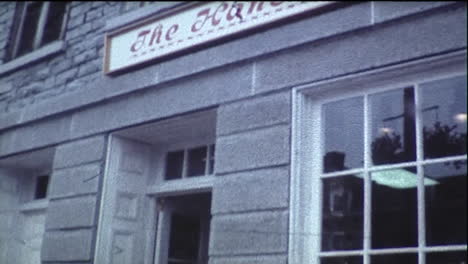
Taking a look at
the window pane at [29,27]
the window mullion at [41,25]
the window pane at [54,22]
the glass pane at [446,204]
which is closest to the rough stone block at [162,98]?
the window pane at [54,22]

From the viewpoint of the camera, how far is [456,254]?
12.3 feet

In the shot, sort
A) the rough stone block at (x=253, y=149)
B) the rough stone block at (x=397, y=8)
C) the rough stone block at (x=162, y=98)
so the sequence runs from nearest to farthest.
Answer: the rough stone block at (x=397, y=8), the rough stone block at (x=253, y=149), the rough stone block at (x=162, y=98)

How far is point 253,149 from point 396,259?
1.39 m

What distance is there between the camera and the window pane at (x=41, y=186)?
748 centimetres

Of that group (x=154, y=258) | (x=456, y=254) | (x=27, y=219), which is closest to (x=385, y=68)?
Answer: (x=456, y=254)

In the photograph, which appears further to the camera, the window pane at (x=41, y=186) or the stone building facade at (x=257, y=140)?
the window pane at (x=41, y=186)

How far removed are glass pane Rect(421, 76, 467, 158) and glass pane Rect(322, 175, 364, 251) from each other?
22.6 inches

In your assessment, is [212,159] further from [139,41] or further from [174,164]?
[139,41]

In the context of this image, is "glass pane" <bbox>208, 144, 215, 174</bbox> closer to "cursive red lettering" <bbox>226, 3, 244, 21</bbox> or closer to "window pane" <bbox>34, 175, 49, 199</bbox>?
"cursive red lettering" <bbox>226, 3, 244, 21</bbox>

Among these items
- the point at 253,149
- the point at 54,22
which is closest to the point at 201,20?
the point at 253,149

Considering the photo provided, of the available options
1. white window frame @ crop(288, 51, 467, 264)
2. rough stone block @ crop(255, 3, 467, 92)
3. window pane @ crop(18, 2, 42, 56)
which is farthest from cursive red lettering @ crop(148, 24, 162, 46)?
window pane @ crop(18, 2, 42, 56)

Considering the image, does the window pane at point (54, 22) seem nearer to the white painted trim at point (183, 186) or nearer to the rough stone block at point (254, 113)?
the white painted trim at point (183, 186)

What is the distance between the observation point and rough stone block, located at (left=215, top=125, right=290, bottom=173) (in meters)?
4.61

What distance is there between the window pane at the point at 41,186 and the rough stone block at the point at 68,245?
4.25 ft
